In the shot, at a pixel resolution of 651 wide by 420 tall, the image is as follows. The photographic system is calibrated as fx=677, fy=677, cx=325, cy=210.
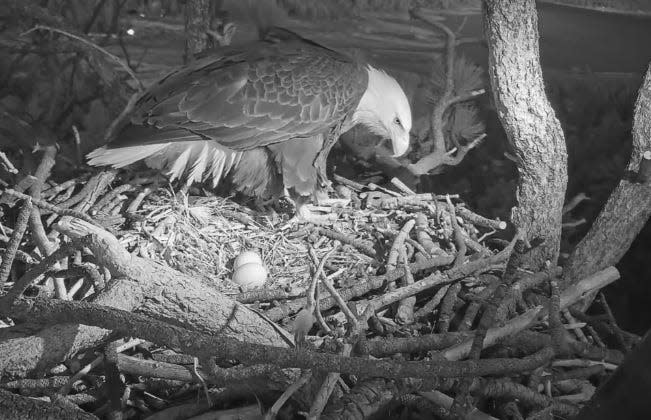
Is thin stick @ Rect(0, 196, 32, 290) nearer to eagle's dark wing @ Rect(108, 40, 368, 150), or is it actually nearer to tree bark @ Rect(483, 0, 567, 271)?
eagle's dark wing @ Rect(108, 40, 368, 150)

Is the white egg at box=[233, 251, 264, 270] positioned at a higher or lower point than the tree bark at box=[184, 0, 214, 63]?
lower

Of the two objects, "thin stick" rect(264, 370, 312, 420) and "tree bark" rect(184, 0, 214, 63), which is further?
"tree bark" rect(184, 0, 214, 63)

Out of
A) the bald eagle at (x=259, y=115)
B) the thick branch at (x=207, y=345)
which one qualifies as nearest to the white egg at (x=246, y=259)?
the bald eagle at (x=259, y=115)

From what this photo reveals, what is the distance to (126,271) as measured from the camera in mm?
1147

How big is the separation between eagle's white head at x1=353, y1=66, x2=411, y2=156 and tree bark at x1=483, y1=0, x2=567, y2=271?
1.53 feet

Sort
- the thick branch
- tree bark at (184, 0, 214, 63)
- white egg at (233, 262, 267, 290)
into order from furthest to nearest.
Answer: tree bark at (184, 0, 214, 63)
white egg at (233, 262, 267, 290)
the thick branch

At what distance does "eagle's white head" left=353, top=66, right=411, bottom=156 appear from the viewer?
1.96 m

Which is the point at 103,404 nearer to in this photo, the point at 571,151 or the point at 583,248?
the point at 583,248

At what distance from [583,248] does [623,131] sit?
487 millimetres

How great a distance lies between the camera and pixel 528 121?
1510mm

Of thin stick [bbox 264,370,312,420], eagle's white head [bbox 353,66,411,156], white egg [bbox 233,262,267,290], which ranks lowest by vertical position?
white egg [bbox 233,262,267,290]

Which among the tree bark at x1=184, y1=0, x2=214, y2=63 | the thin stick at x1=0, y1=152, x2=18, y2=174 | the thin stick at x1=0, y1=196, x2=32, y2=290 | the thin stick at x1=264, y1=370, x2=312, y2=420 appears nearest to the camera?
the thin stick at x1=264, y1=370, x2=312, y2=420

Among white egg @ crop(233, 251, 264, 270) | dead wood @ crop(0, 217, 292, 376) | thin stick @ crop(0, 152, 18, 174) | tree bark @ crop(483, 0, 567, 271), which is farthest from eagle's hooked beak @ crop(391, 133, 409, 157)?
thin stick @ crop(0, 152, 18, 174)

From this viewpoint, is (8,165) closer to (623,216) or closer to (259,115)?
(259,115)
